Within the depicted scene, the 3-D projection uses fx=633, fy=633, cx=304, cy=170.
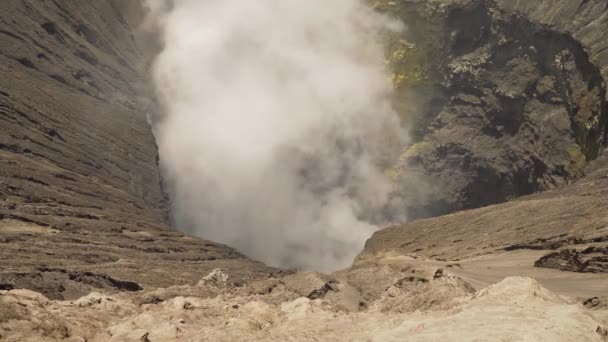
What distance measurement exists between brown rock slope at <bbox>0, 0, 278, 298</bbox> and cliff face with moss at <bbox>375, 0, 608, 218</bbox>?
81696 mm

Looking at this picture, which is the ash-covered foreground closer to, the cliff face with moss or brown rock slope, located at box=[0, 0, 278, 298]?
brown rock slope, located at box=[0, 0, 278, 298]

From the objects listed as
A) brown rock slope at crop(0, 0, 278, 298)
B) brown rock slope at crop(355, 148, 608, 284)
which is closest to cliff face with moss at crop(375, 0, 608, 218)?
brown rock slope at crop(355, 148, 608, 284)

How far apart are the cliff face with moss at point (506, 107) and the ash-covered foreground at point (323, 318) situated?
105 m

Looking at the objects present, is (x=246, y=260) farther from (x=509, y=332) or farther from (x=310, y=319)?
(x=509, y=332)

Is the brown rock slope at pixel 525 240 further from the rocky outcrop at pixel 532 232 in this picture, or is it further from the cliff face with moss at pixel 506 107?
the cliff face with moss at pixel 506 107

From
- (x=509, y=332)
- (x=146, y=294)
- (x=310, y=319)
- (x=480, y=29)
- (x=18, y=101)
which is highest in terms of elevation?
(x=480, y=29)

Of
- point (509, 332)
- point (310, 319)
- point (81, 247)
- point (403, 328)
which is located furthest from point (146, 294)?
point (509, 332)

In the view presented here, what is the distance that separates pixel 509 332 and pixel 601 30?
129425mm

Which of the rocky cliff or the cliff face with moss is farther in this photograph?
the cliff face with moss

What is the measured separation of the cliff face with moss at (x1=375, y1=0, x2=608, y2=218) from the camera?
451 ft

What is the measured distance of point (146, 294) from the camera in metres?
49.2

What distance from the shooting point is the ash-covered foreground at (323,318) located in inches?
893

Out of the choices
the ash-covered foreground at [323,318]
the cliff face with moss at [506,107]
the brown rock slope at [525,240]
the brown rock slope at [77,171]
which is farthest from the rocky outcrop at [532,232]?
the cliff face with moss at [506,107]

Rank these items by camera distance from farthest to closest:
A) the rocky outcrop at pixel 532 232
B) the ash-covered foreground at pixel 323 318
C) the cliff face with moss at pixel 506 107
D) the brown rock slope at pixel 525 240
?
the cliff face with moss at pixel 506 107, the rocky outcrop at pixel 532 232, the brown rock slope at pixel 525 240, the ash-covered foreground at pixel 323 318
